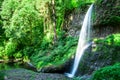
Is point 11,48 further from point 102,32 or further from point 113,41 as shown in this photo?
point 113,41

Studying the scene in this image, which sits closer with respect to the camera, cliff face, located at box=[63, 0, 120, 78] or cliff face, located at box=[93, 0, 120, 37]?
cliff face, located at box=[63, 0, 120, 78]

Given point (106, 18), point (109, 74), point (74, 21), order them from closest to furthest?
point (109, 74) → point (106, 18) → point (74, 21)

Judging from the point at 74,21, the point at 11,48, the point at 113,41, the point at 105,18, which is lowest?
the point at 11,48

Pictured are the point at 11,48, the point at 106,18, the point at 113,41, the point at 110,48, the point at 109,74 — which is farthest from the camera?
the point at 11,48

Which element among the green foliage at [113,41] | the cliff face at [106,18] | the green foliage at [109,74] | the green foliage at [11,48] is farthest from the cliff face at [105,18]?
the green foliage at [11,48]

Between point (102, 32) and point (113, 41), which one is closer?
point (113, 41)

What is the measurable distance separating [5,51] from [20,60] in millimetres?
3674

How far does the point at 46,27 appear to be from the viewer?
33438mm

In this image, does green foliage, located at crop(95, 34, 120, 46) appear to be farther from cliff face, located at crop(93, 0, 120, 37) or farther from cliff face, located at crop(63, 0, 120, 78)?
cliff face, located at crop(93, 0, 120, 37)

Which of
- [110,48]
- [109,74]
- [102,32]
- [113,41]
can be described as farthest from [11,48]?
[109,74]

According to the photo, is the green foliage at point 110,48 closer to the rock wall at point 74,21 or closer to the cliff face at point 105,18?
the cliff face at point 105,18

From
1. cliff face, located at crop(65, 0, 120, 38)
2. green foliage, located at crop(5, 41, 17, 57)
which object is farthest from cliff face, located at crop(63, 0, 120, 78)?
green foliage, located at crop(5, 41, 17, 57)

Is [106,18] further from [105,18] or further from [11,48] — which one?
[11,48]

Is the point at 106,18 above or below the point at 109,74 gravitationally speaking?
below
